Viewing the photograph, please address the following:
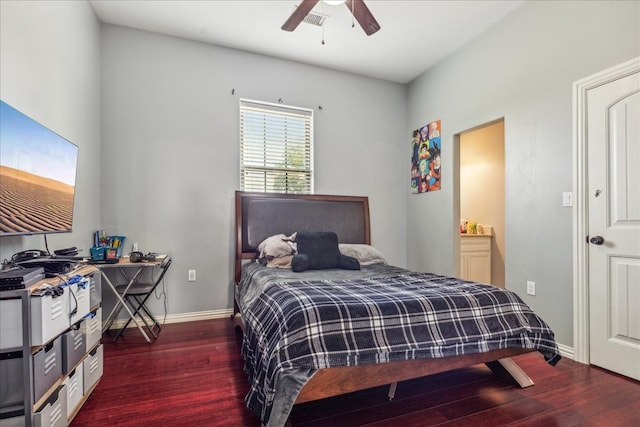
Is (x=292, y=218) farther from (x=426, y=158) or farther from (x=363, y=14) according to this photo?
(x=363, y=14)

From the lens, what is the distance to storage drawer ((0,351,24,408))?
124 cm

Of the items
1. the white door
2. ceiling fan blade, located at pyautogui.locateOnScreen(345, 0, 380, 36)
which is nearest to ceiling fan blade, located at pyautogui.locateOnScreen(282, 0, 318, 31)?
ceiling fan blade, located at pyautogui.locateOnScreen(345, 0, 380, 36)

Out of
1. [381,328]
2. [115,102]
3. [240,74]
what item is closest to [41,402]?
[381,328]

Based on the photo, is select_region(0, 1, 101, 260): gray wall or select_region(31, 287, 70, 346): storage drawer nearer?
select_region(31, 287, 70, 346): storage drawer

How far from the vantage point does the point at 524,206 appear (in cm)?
289

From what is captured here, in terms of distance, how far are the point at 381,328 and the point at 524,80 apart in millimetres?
2697

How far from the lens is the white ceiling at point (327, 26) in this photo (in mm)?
2920

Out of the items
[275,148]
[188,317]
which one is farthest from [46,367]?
[275,148]

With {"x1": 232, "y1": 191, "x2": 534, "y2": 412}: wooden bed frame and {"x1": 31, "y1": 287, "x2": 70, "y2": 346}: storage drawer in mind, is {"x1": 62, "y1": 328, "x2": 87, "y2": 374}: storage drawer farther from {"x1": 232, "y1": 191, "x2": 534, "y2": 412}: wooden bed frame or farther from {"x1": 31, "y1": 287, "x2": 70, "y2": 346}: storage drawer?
{"x1": 232, "y1": 191, "x2": 534, "y2": 412}: wooden bed frame

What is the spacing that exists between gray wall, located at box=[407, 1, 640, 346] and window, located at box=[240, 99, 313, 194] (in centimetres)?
184

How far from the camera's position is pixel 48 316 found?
1339 millimetres

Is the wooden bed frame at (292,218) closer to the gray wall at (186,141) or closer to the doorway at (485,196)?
the gray wall at (186,141)

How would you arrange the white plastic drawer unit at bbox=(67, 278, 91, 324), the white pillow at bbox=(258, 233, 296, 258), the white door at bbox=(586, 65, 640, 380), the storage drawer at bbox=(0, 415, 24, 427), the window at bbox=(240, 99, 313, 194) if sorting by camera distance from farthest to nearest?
the window at bbox=(240, 99, 313, 194)
the white pillow at bbox=(258, 233, 296, 258)
the white door at bbox=(586, 65, 640, 380)
the white plastic drawer unit at bbox=(67, 278, 91, 324)
the storage drawer at bbox=(0, 415, 24, 427)

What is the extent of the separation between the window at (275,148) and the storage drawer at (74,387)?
7.73ft
